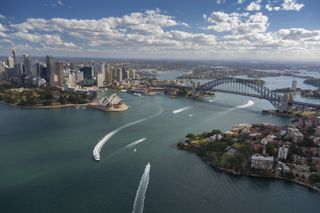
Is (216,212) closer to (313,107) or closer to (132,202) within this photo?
(132,202)

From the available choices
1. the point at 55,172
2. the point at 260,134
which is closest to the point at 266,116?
the point at 260,134

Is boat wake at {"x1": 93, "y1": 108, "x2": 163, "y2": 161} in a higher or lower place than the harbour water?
higher

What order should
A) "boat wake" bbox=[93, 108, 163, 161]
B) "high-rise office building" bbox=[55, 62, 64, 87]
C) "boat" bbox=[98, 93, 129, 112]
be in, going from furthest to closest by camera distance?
"high-rise office building" bbox=[55, 62, 64, 87] < "boat" bbox=[98, 93, 129, 112] < "boat wake" bbox=[93, 108, 163, 161]

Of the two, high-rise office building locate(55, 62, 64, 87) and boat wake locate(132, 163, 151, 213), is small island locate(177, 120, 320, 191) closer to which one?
boat wake locate(132, 163, 151, 213)

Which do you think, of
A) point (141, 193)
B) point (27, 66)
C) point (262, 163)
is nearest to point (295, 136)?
point (262, 163)

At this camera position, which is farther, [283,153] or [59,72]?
[59,72]

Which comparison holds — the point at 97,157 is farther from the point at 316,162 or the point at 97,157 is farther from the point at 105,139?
the point at 316,162

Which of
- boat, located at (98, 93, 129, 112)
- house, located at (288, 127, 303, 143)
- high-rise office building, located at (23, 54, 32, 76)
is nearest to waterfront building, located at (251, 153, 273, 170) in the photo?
house, located at (288, 127, 303, 143)

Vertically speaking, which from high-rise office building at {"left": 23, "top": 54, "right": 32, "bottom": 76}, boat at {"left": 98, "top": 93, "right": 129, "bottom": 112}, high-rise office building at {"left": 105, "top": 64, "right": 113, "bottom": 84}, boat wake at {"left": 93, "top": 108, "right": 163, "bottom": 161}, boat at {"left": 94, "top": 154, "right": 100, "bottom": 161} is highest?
high-rise office building at {"left": 23, "top": 54, "right": 32, "bottom": 76}

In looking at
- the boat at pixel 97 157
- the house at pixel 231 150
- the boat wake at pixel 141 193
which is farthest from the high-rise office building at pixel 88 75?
the boat wake at pixel 141 193
